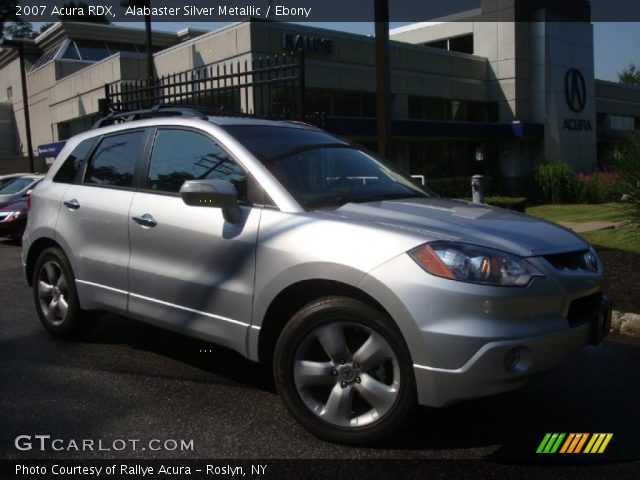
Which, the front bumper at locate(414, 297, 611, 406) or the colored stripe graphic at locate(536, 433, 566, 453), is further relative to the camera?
the colored stripe graphic at locate(536, 433, 566, 453)

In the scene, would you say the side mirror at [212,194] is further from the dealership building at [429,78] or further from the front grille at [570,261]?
the dealership building at [429,78]

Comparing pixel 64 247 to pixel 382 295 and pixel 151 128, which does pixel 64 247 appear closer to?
pixel 151 128

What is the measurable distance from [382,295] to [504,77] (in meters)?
27.0

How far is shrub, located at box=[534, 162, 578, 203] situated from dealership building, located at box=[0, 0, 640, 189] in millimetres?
1699

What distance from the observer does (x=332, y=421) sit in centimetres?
338

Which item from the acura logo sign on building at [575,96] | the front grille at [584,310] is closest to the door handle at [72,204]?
the front grille at [584,310]

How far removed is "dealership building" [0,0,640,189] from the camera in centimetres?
2198

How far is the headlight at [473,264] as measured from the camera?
3.11 metres

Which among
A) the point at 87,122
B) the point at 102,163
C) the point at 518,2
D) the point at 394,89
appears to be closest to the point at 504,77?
the point at 518,2

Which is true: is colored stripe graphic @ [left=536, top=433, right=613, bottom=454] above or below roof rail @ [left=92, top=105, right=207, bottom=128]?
below

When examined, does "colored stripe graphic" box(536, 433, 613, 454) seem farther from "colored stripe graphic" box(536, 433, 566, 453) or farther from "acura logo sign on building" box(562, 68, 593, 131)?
"acura logo sign on building" box(562, 68, 593, 131)

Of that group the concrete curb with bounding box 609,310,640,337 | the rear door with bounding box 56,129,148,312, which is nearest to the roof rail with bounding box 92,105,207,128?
the rear door with bounding box 56,129,148,312

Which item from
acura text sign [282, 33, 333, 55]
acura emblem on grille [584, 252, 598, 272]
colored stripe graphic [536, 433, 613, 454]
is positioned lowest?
colored stripe graphic [536, 433, 613, 454]

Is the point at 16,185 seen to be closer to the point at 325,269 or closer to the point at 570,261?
the point at 325,269
